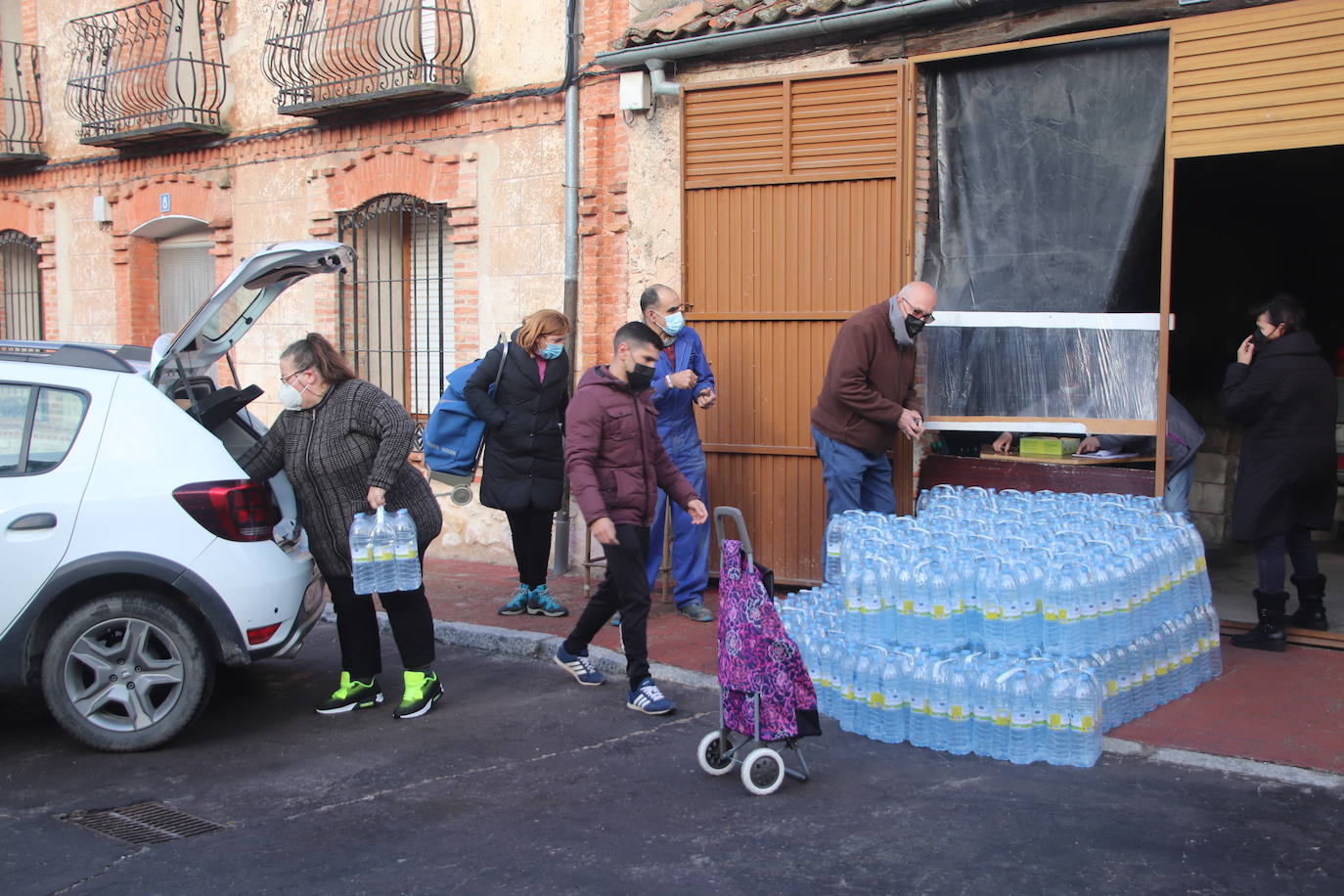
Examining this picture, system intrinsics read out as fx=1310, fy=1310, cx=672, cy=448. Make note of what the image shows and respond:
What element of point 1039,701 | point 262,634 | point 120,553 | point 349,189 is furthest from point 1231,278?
point 120,553

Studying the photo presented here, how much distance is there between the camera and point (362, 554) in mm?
5984

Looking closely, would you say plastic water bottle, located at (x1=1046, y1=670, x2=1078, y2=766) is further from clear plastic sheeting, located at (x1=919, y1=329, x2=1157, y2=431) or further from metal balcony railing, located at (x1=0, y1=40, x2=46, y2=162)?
metal balcony railing, located at (x1=0, y1=40, x2=46, y2=162)

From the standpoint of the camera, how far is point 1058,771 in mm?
5273

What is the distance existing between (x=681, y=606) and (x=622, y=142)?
11.2 feet

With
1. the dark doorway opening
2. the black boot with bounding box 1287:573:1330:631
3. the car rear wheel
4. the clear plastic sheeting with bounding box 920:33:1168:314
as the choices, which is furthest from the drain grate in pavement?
the dark doorway opening

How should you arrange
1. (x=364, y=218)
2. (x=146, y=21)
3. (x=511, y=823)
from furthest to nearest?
1. (x=146, y=21)
2. (x=364, y=218)
3. (x=511, y=823)

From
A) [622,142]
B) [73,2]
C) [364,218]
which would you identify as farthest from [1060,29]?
[73,2]

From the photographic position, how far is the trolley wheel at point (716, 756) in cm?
522

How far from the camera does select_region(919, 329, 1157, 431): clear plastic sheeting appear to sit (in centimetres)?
768

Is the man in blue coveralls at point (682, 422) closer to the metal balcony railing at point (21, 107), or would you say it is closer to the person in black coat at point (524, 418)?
the person in black coat at point (524, 418)

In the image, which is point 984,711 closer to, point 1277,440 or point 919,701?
point 919,701

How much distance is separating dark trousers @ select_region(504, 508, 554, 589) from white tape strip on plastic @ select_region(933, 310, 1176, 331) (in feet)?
9.04

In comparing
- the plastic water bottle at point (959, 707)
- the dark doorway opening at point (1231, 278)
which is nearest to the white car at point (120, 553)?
the plastic water bottle at point (959, 707)

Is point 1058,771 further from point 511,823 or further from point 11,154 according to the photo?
point 11,154
